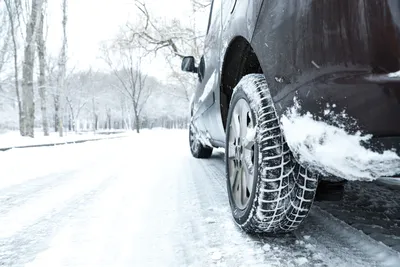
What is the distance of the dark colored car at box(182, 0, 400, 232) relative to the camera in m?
0.95

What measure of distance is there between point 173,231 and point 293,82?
1.13 metres

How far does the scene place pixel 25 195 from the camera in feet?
9.32

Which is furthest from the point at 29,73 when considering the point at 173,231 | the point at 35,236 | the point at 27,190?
the point at 173,231

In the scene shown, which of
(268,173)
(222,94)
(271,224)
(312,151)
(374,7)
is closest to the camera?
(374,7)

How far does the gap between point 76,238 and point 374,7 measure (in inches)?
69.6

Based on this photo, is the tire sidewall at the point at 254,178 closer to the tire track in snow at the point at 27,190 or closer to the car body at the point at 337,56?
the car body at the point at 337,56

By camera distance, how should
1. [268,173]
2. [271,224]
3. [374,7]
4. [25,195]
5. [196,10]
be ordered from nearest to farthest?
1. [374,7]
2. [268,173]
3. [271,224]
4. [25,195]
5. [196,10]

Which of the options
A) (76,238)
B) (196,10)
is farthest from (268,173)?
(196,10)

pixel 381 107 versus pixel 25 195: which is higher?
pixel 381 107

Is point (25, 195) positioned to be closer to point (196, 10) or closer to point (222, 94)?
point (222, 94)

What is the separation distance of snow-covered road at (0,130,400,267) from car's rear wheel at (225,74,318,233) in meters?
0.15

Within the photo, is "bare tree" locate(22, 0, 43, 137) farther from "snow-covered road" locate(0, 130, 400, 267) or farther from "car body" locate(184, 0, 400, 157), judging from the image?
"car body" locate(184, 0, 400, 157)

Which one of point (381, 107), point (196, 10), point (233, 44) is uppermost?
point (196, 10)

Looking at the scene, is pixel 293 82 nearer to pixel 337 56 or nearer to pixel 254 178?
pixel 337 56
